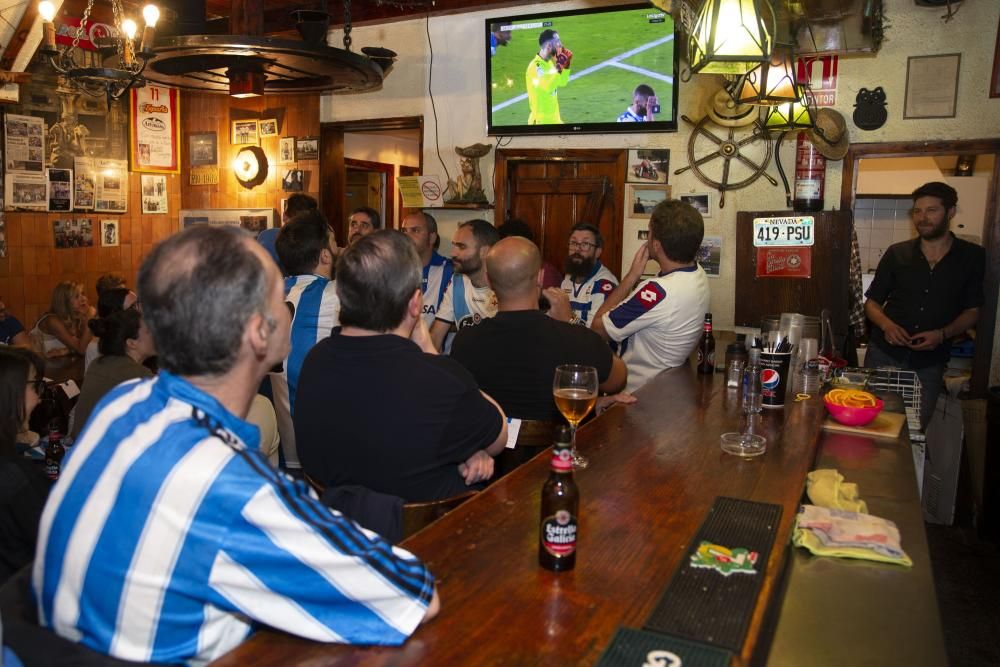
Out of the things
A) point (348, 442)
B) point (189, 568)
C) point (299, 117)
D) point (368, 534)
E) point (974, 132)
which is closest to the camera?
point (189, 568)

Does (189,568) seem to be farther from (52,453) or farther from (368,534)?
(52,453)

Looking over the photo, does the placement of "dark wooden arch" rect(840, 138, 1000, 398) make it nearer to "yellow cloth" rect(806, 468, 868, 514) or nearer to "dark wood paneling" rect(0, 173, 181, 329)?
"yellow cloth" rect(806, 468, 868, 514)

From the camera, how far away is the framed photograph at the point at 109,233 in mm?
6930

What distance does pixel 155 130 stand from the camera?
7.32 metres

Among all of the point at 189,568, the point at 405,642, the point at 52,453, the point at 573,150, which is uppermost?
the point at 573,150

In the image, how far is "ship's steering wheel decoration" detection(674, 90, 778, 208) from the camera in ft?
17.0

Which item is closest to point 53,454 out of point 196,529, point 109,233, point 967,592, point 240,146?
point 196,529

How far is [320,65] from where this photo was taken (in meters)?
4.19

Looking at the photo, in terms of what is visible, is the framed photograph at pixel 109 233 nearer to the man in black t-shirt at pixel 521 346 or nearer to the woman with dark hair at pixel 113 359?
the woman with dark hair at pixel 113 359

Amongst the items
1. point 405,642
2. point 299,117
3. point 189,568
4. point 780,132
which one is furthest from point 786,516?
point 299,117

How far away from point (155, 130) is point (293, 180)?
1.50m

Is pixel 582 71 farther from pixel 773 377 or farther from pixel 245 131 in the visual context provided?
pixel 773 377

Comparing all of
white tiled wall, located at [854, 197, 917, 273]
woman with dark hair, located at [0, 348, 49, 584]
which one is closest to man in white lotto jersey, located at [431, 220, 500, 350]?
woman with dark hair, located at [0, 348, 49, 584]

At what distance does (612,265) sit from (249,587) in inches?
189
